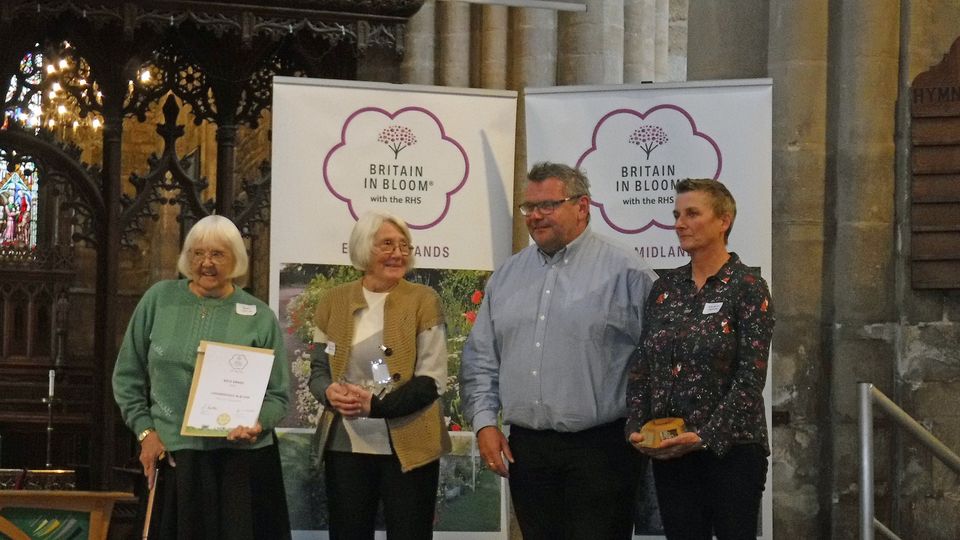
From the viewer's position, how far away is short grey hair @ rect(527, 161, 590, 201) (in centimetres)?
469

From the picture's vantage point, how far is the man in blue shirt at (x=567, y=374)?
4.59m

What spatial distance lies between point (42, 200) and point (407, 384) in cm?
905

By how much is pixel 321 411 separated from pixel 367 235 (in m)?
1.03

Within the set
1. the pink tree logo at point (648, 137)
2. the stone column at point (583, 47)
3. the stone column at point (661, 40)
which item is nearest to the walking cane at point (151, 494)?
the pink tree logo at point (648, 137)

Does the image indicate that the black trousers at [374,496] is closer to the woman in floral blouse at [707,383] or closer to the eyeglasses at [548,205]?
the woman in floral blouse at [707,383]

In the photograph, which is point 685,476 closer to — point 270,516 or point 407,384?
point 407,384

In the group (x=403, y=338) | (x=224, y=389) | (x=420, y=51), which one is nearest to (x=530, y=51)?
(x=420, y=51)

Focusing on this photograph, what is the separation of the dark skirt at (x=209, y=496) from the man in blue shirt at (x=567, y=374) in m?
0.76

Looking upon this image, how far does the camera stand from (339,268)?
5.86m

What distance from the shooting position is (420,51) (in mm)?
7543

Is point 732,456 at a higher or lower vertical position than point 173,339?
lower

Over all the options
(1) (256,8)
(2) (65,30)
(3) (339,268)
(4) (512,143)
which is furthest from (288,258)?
(2) (65,30)

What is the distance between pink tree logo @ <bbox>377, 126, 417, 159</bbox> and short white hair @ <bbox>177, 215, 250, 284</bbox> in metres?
1.18

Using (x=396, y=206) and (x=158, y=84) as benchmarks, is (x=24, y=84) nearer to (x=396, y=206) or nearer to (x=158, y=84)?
(x=158, y=84)
